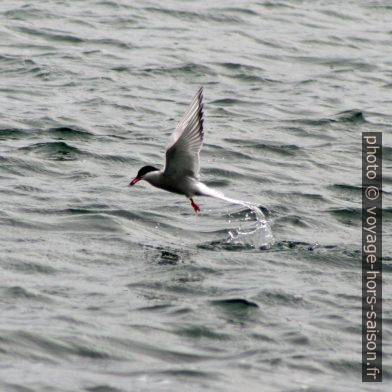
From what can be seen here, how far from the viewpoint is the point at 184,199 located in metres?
13.9

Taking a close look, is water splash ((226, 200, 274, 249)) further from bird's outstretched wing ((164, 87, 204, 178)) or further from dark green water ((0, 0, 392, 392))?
bird's outstretched wing ((164, 87, 204, 178))

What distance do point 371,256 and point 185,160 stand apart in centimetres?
217

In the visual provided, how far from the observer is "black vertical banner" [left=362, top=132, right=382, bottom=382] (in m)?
9.36

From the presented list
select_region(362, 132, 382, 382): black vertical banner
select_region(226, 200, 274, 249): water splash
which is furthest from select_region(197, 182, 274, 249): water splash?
select_region(362, 132, 382, 382): black vertical banner

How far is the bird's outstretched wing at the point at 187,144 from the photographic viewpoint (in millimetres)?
11641

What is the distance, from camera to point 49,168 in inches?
569

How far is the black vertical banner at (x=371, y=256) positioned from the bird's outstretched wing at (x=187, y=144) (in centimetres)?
204

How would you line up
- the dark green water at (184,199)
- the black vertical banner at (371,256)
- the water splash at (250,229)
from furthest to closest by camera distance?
the water splash at (250,229)
the black vertical banner at (371,256)
the dark green water at (184,199)

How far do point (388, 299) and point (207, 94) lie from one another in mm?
8448

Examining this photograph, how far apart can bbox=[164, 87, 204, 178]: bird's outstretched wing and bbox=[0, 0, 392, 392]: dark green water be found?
78 centimetres

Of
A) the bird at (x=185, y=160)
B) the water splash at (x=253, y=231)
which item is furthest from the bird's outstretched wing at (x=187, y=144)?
the water splash at (x=253, y=231)

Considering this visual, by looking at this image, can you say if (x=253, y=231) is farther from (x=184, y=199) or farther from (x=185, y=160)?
(x=184, y=199)

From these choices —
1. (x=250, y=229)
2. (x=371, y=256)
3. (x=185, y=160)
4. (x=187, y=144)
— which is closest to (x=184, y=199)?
(x=250, y=229)

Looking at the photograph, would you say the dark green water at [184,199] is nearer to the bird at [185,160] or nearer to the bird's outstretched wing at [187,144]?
the bird at [185,160]
